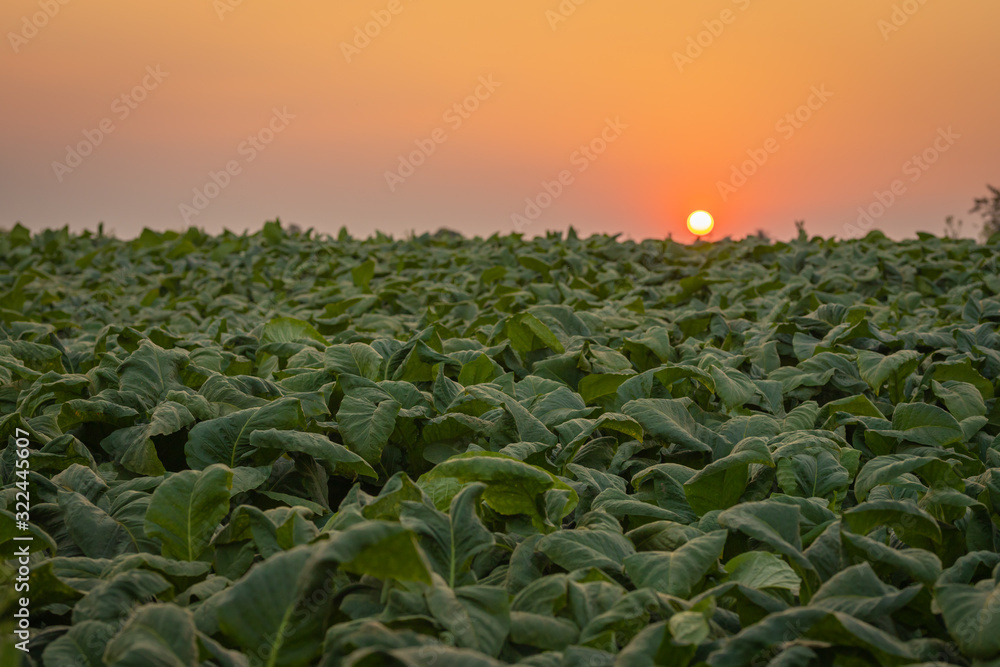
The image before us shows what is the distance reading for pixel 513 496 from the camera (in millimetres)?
2018

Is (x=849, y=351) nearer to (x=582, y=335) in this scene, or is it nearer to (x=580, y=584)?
(x=582, y=335)

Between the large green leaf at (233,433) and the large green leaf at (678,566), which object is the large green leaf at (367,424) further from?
the large green leaf at (678,566)

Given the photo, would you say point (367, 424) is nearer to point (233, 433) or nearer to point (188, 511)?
point (233, 433)

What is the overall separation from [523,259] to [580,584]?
5.24 m

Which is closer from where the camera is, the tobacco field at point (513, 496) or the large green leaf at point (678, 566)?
the tobacco field at point (513, 496)

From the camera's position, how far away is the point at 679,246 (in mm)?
8031

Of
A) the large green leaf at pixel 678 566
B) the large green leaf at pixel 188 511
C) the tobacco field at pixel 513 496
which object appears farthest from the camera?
the large green leaf at pixel 188 511

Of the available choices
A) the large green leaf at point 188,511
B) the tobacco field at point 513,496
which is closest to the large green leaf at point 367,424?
the tobacco field at point 513,496

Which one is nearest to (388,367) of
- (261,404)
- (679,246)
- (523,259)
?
(261,404)

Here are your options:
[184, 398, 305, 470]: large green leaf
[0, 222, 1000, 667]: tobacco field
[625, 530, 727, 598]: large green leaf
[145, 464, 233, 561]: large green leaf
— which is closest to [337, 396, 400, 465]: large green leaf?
[0, 222, 1000, 667]: tobacco field

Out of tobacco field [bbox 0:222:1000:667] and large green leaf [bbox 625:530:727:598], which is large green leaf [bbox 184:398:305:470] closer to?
tobacco field [bbox 0:222:1000:667]

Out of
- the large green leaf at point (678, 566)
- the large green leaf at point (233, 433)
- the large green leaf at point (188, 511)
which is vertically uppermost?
the large green leaf at point (233, 433)

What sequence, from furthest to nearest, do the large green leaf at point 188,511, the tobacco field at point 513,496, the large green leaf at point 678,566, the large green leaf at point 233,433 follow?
the large green leaf at point 233,433 → the large green leaf at point 188,511 → the large green leaf at point 678,566 → the tobacco field at point 513,496

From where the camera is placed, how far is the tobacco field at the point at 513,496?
58.6 inches
